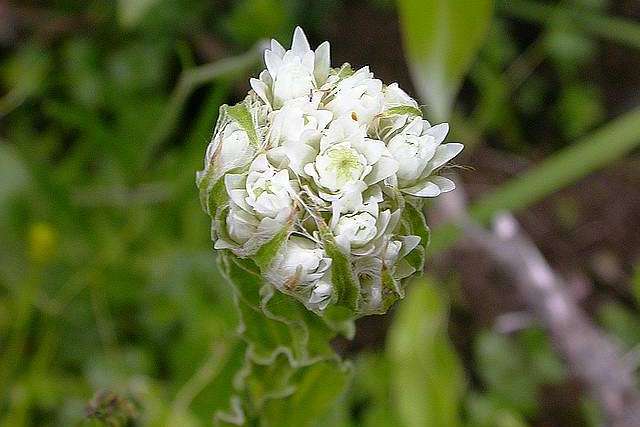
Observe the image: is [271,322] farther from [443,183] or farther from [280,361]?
[443,183]

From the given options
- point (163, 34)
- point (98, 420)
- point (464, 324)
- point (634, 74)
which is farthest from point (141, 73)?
point (634, 74)

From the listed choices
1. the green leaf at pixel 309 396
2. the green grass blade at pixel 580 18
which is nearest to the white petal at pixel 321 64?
the green leaf at pixel 309 396

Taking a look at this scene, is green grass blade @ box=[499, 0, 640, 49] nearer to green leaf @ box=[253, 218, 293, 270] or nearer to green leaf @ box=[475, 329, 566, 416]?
green leaf @ box=[475, 329, 566, 416]

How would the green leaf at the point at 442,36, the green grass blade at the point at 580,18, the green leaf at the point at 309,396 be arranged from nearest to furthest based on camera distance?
the green leaf at the point at 309,396
the green leaf at the point at 442,36
the green grass blade at the point at 580,18

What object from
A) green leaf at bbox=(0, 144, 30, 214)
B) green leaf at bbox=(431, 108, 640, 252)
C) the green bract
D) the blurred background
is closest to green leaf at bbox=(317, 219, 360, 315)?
the green bract

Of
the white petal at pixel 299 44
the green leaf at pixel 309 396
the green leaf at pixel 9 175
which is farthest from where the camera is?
the green leaf at pixel 9 175

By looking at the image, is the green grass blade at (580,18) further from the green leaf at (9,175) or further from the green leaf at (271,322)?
the green leaf at (271,322)
